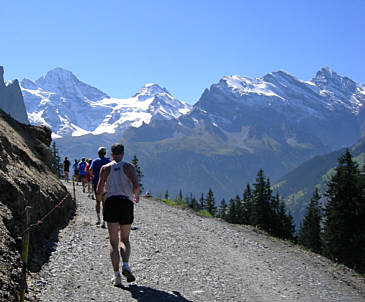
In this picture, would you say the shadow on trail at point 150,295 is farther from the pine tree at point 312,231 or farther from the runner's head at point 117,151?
the pine tree at point 312,231

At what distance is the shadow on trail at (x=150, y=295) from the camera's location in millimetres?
7723

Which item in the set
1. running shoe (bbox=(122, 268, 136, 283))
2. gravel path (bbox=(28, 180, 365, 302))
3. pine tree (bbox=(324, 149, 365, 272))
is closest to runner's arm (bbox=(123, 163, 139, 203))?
running shoe (bbox=(122, 268, 136, 283))

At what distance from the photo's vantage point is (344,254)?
40.7 m

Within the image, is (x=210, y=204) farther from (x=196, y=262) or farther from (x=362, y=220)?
(x=196, y=262)

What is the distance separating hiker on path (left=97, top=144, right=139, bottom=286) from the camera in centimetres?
841

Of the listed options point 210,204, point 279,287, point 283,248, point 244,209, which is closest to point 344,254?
point 283,248

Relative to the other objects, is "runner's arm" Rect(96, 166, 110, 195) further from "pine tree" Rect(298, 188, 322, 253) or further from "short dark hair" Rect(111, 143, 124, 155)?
"pine tree" Rect(298, 188, 322, 253)

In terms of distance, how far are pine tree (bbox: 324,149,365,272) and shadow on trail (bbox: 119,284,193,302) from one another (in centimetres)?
3505

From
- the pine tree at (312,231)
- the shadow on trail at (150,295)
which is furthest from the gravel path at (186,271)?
the pine tree at (312,231)

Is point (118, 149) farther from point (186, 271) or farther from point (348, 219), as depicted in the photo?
point (348, 219)

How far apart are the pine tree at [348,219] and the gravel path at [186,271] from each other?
27196mm

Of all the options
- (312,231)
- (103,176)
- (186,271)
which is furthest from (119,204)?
(312,231)

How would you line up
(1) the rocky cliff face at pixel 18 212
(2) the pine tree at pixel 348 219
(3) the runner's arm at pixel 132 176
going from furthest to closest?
(2) the pine tree at pixel 348 219
(3) the runner's arm at pixel 132 176
(1) the rocky cliff face at pixel 18 212

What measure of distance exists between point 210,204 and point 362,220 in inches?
3163
